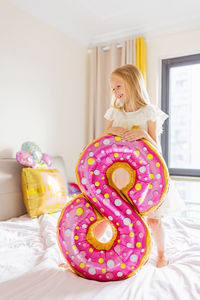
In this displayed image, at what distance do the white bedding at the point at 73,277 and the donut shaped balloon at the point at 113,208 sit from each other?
0.07m

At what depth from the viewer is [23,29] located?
8.54 ft

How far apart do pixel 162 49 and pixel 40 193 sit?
206 centimetres

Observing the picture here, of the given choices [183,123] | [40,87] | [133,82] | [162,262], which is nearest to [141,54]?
[183,123]

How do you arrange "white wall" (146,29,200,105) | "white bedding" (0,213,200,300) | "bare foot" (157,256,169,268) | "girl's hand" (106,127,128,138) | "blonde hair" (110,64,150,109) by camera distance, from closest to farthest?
"white bedding" (0,213,200,300) → "girl's hand" (106,127,128,138) → "bare foot" (157,256,169,268) → "blonde hair" (110,64,150,109) → "white wall" (146,29,200,105)

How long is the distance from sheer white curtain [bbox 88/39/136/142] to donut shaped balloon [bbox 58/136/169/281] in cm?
218

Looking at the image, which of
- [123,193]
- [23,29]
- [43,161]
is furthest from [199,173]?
[23,29]

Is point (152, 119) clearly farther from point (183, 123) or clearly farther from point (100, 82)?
point (100, 82)

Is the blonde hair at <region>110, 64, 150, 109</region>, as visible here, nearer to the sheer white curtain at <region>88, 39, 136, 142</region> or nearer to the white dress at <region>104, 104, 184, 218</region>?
the white dress at <region>104, 104, 184, 218</region>

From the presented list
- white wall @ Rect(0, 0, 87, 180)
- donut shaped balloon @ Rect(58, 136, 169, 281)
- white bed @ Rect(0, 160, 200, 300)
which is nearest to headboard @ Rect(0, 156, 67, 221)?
white wall @ Rect(0, 0, 87, 180)

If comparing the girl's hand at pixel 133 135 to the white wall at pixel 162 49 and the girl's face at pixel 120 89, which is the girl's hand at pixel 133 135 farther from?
the white wall at pixel 162 49

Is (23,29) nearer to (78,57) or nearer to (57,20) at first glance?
(57,20)

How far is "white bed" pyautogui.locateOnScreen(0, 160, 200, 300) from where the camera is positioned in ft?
3.04

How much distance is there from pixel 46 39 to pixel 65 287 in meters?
2.51

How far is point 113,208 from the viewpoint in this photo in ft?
3.60
